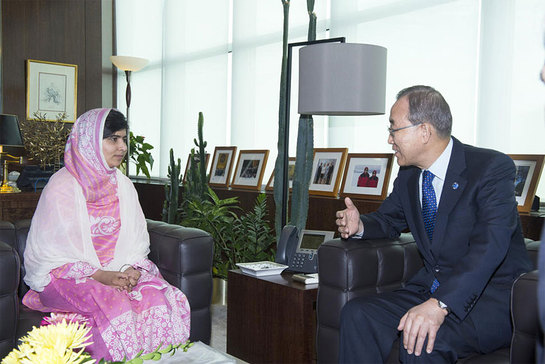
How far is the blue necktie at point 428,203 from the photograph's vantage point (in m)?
2.14

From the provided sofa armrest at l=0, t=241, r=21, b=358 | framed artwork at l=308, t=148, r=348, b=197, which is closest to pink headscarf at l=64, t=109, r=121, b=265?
sofa armrest at l=0, t=241, r=21, b=358

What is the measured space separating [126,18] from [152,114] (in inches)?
54.7

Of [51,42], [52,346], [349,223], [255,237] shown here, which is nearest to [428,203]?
[349,223]

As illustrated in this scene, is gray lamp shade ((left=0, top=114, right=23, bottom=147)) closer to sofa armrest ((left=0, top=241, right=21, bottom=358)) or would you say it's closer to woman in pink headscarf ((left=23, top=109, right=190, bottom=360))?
woman in pink headscarf ((left=23, top=109, right=190, bottom=360))

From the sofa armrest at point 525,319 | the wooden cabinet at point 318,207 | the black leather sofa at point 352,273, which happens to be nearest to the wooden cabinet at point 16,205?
the wooden cabinet at point 318,207

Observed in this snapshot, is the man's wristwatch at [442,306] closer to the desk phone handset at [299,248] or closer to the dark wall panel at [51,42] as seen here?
the desk phone handset at [299,248]

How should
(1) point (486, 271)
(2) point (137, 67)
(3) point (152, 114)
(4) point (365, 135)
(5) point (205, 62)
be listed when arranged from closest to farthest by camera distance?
(1) point (486, 271) < (4) point (365, 135) < (5) point (205, 62) < (2) point (137, 67) < (3) point (152, 114)

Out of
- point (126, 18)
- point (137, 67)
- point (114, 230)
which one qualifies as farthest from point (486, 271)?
point (126, 18)

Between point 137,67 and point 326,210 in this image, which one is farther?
point 137,67

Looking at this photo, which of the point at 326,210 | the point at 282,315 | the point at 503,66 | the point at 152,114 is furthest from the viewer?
the point at 152,114

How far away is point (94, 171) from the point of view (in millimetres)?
2529

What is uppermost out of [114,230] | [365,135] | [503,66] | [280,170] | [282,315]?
[503,66]

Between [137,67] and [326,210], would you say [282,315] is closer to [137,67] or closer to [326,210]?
[326,210]

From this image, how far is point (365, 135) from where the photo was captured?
3863mm
